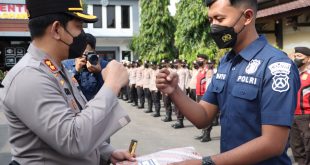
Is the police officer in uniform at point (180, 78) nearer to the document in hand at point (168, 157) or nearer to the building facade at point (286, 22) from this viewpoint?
the building facade at point (286, 22)

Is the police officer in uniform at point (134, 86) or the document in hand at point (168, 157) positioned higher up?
the document in hand at point (168, 157)

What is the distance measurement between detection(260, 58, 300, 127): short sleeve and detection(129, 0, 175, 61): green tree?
21970mm

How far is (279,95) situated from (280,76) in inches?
3.4

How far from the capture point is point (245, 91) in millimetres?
1984

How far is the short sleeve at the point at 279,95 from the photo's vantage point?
72.7 inches

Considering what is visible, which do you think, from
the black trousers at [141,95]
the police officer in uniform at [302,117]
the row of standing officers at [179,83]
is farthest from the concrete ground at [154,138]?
the black trousers at [141,95]

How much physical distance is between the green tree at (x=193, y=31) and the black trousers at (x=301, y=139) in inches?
410

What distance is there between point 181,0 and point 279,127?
56.4ft

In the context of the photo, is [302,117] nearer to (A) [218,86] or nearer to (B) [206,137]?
(B) [206,137]

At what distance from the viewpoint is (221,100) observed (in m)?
2.24

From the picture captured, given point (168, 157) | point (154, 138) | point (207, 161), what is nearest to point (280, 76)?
point (207, 161)

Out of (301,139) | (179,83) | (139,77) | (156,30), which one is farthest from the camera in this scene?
(156,30)

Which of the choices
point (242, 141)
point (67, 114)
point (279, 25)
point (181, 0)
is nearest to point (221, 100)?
point (242, 141)

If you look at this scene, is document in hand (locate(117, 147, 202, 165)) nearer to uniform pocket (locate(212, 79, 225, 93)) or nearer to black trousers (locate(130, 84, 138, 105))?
uniform pocket (locate(212, 79, 225, 93))
